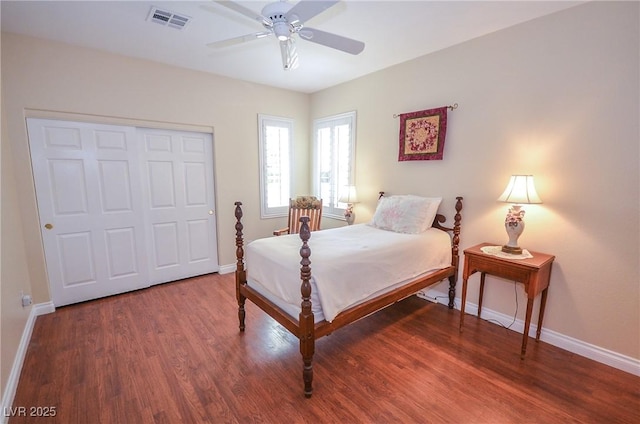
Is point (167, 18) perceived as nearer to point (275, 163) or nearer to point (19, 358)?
point (275, 163)

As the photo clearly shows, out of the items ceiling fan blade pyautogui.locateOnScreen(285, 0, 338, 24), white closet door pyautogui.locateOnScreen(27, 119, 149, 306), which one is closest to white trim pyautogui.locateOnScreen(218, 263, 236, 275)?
white closet door pyautogui.locateOnScreen(27, 119, 149, 306)

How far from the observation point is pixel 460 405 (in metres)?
1.82

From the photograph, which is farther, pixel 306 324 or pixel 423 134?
pixel 423 134

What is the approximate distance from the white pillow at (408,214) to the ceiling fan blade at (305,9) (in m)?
2.06

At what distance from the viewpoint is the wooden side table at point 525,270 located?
2178 mm

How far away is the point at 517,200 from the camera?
2322 mm

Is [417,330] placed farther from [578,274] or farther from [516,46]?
[516,46]

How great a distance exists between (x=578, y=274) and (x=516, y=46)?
6.52 ft

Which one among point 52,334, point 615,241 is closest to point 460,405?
point 615,241

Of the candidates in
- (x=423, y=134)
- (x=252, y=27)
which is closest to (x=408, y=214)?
(x=423, y=134)

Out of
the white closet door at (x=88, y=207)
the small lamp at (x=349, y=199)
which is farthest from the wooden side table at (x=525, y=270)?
the white closet door at (x=88, y=207)

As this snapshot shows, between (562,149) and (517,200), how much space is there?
1.79ft

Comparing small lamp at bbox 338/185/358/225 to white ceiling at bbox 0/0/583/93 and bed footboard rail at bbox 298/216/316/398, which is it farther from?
bed footboard rail at bbox 298/216/316/398

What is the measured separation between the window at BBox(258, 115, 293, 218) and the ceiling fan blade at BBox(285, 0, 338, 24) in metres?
2.54
